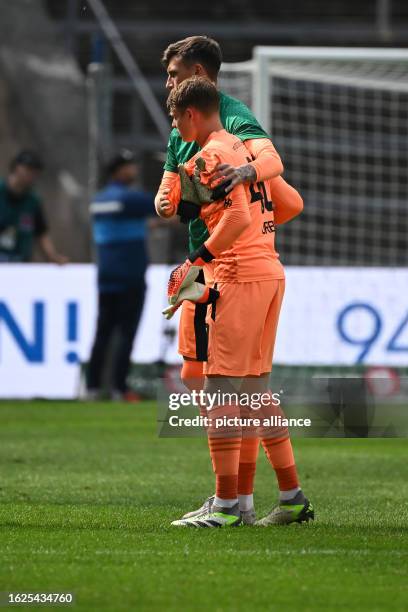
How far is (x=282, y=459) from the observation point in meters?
6.27

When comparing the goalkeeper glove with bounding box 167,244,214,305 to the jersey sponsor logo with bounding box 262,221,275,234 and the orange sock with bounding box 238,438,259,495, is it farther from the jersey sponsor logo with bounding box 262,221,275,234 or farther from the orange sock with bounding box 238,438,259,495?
the orange sock with bounding box 238,438,259,495

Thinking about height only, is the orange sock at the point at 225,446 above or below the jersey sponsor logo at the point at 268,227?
below

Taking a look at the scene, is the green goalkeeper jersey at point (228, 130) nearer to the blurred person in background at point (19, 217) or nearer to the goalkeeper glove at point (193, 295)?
the goalkeeper glove at point (193, 295)

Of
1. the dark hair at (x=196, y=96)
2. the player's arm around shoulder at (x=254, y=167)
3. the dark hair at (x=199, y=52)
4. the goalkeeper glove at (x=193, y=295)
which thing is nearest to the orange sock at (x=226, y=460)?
the goalkeeper glove at (x=193, y=295)

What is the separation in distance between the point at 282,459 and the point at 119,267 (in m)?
8.15

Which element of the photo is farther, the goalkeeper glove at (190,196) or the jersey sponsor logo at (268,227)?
the jersey sponsor logo at (268,227)

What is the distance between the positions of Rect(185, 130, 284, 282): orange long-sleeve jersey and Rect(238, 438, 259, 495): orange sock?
0.72 meters

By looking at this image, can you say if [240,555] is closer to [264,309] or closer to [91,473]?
[264,309]

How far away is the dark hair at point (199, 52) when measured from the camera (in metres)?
6.49

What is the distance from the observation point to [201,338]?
6.14 m

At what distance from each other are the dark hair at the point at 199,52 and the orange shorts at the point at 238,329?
1025 mm

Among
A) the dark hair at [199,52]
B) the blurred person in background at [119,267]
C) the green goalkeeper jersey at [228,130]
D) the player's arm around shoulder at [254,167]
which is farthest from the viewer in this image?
the blurred person in background at [119,267]

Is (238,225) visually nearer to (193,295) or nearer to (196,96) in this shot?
(193,295)

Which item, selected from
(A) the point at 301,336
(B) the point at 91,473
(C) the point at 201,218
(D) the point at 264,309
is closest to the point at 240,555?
(D) the point at 264,309
